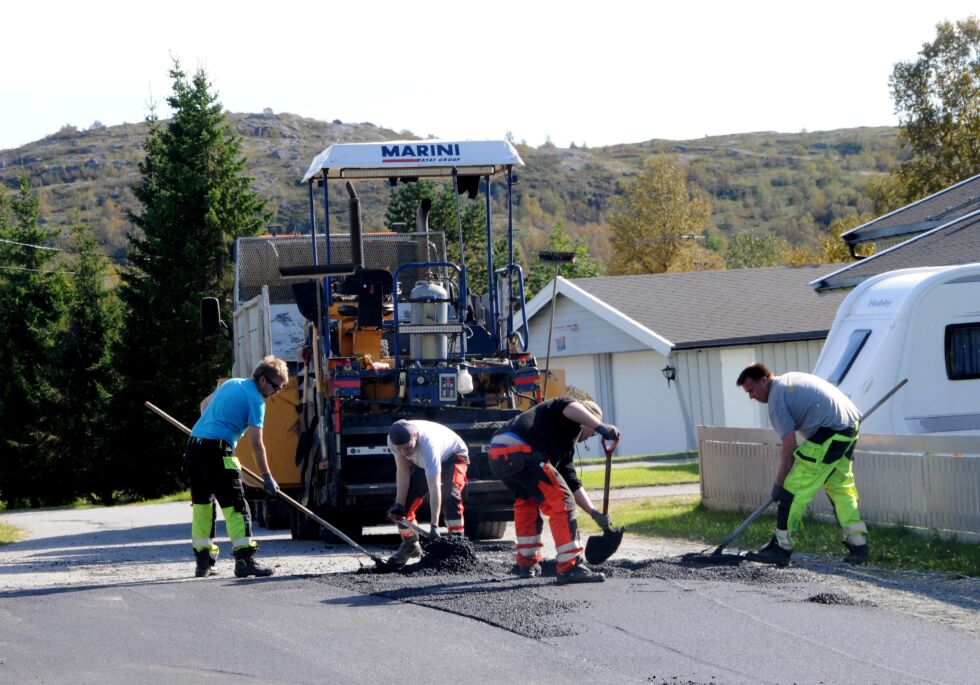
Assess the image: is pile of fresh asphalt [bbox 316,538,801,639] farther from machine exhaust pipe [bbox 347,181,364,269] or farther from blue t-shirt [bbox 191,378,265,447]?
machine exhaust pipe [bbox 347,181,364,269]

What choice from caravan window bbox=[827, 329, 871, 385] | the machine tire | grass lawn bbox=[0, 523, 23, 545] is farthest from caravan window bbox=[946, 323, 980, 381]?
grass lawn bbox=[0, 523, 23, 545]

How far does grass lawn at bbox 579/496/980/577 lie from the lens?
35.0 feet

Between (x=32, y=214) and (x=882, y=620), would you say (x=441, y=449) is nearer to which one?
(x=882, y=620)

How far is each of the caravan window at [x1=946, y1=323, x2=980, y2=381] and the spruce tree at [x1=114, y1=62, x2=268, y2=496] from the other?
28.1 m

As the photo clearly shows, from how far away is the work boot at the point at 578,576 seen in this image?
9.91 meters

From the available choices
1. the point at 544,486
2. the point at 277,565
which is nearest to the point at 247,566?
the point at 277,565

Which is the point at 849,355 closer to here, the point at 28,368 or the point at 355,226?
the point at 355,226

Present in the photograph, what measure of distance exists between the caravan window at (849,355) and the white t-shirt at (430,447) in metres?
4.92

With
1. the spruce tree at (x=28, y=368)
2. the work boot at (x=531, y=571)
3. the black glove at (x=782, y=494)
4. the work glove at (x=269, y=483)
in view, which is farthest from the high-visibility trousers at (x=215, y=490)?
the spruce tree at (x=28, y=368)

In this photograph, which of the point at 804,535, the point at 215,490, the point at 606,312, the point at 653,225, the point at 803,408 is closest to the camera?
the point at 803,408

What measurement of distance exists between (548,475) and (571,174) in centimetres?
13027

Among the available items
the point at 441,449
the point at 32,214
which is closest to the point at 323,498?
the point at 441,449

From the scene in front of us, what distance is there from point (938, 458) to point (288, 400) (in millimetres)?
6788

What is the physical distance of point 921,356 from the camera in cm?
1395
